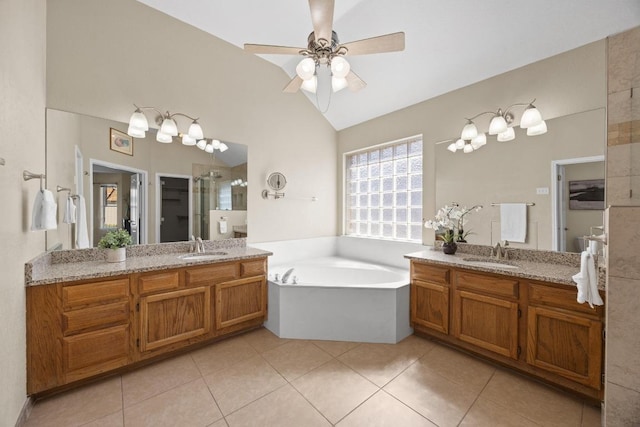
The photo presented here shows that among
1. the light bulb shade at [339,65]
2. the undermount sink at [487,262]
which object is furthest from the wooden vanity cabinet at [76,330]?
the undermount sink at [487,262]

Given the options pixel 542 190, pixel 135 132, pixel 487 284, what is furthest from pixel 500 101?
pixel 135 132

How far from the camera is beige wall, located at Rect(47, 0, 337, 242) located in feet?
7.31

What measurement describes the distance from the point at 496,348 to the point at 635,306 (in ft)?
3.41

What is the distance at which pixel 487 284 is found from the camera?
2.13m

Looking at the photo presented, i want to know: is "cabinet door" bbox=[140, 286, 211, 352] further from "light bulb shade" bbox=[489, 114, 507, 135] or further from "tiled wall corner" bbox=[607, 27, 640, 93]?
"tiled wall corner" bbox=[607, 27, 640, 93]

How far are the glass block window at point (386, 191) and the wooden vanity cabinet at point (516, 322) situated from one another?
3.39 ft

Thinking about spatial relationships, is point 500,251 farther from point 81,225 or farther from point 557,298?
point 81,225

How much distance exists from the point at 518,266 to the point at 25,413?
3514mm

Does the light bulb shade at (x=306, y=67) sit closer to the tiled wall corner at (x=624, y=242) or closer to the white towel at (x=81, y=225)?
the tiled wall corner at (x=624, y=242)

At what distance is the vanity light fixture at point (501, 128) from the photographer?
2199mm

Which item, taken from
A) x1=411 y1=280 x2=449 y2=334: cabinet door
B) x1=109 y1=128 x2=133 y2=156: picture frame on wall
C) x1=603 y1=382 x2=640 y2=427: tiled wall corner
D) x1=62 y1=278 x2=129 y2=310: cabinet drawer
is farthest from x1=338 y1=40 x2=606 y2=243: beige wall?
x1=62 y1=278 x2=129 y2=310: cabinet drawer

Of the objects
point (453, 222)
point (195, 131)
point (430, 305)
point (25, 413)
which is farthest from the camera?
point (453, 222)

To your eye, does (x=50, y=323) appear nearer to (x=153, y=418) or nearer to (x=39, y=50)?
(x=153, y=418)

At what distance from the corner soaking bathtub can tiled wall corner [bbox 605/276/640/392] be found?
1388 millimetres
